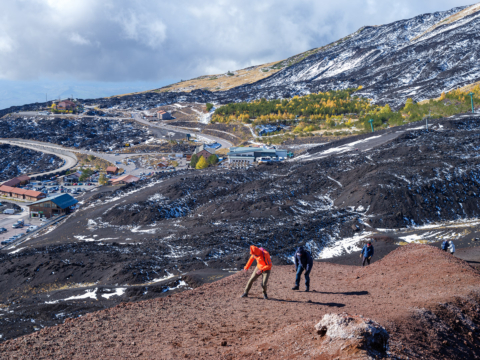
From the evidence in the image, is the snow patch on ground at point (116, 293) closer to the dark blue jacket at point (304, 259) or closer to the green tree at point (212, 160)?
the dark blue jacket at point (304, 259)

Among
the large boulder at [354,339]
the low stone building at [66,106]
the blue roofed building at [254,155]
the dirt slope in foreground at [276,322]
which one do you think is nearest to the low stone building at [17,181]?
the blue roofed building at [254,155]

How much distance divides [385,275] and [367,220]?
22068mm

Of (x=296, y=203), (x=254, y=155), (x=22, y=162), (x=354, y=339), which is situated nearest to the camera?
(x=354, y=339)

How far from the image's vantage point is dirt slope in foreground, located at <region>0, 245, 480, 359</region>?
23.2 feet

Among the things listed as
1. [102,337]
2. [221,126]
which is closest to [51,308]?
[102,337]

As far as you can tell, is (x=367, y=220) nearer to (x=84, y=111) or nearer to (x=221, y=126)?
(x=221, y=126)

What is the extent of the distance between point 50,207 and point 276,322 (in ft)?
193

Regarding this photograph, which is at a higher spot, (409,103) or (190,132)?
(190,132)

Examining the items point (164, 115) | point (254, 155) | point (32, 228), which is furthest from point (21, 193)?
point (164, 115)

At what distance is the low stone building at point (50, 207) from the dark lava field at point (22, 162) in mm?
46757

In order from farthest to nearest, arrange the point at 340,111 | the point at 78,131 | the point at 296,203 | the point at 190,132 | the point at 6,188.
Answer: the point at 78,131 → the point at 190,132 → the point at 340,111 → the point at 6,188 → the point at 296,203

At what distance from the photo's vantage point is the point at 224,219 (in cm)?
4041

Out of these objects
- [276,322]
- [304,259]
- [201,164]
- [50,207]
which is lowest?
[276,322]

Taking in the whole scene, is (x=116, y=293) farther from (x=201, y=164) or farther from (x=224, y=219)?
(x=201, y=164)
